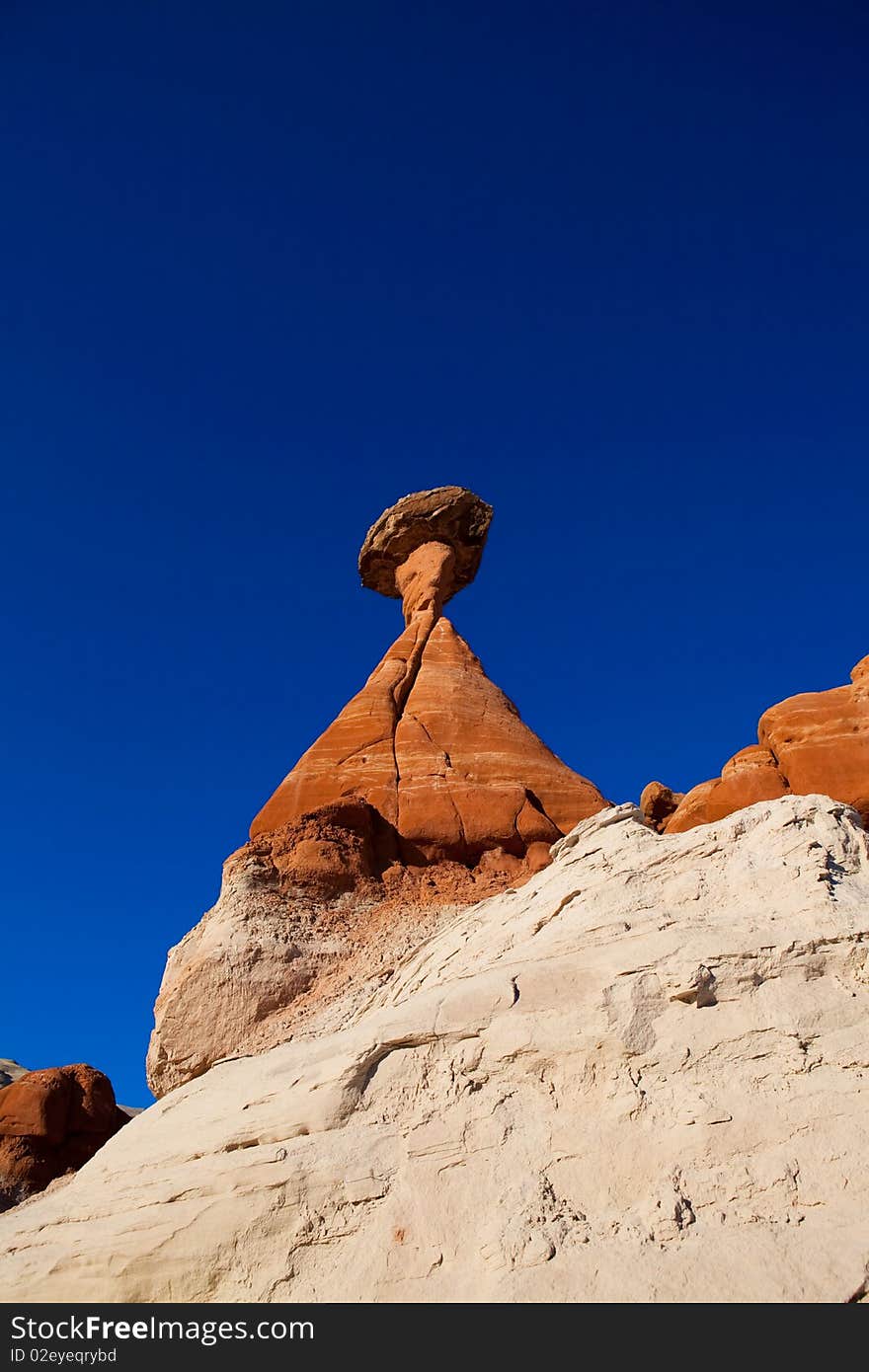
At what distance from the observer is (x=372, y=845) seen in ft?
59.0

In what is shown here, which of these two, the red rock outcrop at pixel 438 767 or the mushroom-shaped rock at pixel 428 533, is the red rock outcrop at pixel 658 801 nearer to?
the red rock outcrop at pixel 438 767

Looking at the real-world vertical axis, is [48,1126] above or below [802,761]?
below

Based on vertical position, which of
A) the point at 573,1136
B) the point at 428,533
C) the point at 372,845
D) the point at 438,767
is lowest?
the point at 573,1136

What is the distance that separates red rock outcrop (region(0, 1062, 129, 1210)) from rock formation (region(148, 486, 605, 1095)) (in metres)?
10.9

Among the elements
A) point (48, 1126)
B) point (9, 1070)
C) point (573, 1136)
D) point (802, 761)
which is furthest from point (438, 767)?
point (9, 1070)

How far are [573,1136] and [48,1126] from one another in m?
21.6

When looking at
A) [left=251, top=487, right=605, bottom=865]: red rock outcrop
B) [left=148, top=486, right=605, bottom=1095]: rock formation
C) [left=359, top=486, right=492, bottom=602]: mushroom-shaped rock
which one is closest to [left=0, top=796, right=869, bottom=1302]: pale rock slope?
[left=148, top=486, right=605, bottom=1095]: rock formation

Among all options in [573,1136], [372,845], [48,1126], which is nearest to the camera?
[573,1136]

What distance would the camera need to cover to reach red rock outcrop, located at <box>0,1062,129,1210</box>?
24.2m

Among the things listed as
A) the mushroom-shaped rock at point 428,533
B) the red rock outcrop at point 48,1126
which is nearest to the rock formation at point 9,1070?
the red rock outcrop at point 48,1126

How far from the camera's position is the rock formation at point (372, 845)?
45.6 feet

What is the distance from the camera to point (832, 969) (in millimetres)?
8328

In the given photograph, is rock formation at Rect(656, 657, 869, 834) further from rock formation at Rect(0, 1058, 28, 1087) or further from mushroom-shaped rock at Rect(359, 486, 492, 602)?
rock formation at Rect(0, 1058, 28, 1087)

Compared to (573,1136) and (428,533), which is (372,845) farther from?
(428,533)
